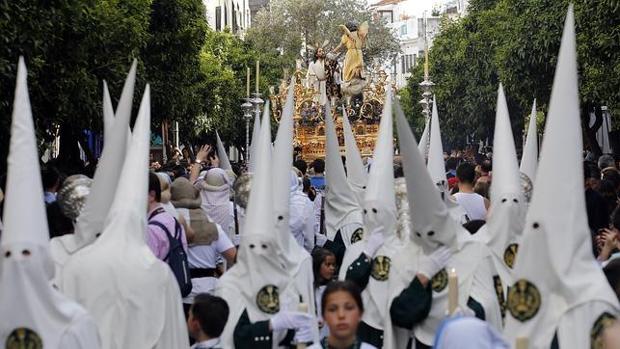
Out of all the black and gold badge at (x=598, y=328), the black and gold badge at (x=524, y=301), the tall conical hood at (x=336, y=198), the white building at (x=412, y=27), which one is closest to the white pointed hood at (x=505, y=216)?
the black and gold badge at (x=524, y=301)

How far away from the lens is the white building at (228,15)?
93.1 m

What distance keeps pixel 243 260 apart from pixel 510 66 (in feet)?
103

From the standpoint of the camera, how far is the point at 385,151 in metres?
10.7

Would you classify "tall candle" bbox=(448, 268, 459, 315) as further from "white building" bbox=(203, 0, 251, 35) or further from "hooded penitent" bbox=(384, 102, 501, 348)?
"white building" bbox=(203, 0, 251, 35)

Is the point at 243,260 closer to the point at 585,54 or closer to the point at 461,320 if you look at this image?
the point at 461,320

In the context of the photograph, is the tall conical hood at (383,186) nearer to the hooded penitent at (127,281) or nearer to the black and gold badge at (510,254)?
the black and gold badge at (510,254)

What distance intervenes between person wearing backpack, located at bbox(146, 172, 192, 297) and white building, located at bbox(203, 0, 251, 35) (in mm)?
71548

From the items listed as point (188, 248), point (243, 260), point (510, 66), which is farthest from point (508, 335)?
point (510, 66)

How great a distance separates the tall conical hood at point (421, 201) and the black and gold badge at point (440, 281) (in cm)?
17

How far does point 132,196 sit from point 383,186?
250 centimetres

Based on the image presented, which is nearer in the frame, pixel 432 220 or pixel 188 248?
pixel 432 220

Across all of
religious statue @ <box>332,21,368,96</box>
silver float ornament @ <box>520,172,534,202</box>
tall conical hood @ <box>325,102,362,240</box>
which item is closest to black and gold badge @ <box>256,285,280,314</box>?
silver float ornament @ <box>520,172,534,202</box>

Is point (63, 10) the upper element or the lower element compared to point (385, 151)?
upper

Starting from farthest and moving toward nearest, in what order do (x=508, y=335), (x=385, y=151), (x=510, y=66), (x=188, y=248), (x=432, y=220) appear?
(x=510, y=66) < (x=188, y=248) < (x=385, y=151) < (x=432, y=220) < (x=508, y=335)
